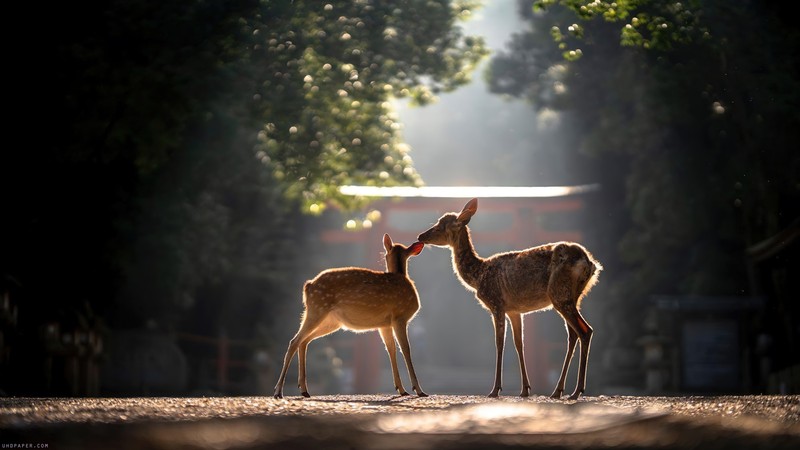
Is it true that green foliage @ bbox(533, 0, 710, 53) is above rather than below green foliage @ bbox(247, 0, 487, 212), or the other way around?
below

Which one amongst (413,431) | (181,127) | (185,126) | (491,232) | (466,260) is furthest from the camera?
(491,232)

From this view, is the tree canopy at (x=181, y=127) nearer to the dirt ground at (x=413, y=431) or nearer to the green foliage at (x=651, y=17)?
the green foliage at (x=651, y=17)

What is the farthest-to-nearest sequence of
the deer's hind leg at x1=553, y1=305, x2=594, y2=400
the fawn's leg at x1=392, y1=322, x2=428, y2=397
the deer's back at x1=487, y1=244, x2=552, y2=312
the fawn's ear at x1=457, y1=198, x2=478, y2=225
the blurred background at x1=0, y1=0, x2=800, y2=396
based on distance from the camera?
the blurred background at x1=0, y1=0, x2=800, y2=396 → the fawn's ear at x1=457, y1=198, x2=478, y2=225 → the deer's back at x1=487, y1=244, x2=552, y2=312 → the deer's hind leg at x1=553, y1=305, x2=594, y2=400 → the fawn's leg at x1=392, y1=322, x2=428, y2=397

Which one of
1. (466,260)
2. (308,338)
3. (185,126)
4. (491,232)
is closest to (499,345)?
(466,260)

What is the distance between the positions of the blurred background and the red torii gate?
0.30 feet

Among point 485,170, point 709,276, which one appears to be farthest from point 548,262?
point 485,170

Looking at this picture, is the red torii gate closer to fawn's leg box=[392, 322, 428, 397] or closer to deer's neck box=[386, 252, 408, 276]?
deer's neck box=[386, 252, 408, 276]

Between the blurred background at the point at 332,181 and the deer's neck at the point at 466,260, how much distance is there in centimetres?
323

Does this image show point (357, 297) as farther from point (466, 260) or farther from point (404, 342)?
point (466, 260)

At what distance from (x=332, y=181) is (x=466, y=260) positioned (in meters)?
12.8

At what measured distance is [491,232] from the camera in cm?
3522

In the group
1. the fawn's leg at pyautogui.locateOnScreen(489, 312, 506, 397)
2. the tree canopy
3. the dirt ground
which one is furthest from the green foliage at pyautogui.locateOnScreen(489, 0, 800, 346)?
the dirt ground

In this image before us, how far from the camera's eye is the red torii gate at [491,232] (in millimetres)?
34406

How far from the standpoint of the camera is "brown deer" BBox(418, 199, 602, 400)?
9734 millimetres
